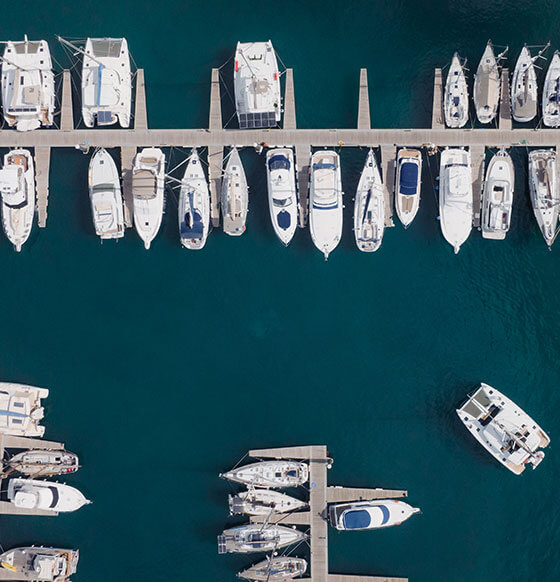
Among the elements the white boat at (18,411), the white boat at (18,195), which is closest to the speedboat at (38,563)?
the white boat at (18,411)

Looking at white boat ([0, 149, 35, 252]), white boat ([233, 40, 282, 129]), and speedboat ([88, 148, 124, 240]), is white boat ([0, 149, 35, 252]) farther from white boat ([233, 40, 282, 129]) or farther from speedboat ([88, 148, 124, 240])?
white boat ([233, 40, 282, 129])

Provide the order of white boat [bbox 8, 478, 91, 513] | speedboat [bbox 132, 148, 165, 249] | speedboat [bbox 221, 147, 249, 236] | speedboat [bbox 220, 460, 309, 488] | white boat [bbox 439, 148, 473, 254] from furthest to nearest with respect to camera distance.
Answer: speedboat [bbox 220, 460, 309, 488], speedboat [bbox 221, 147, 249, 236], speedboat [bbox 132, 148, 165, 249], white boat [bbox 439, 148, 473, 254], white boat [bbox 8, 478, 91, 513]

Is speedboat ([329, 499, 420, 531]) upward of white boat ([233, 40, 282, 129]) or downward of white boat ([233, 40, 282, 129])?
downward

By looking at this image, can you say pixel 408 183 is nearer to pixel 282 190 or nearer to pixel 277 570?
pixel 282 190

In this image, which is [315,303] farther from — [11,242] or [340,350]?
[11,242]

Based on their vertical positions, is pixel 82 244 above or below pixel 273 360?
above

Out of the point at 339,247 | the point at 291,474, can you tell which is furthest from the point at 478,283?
the point at 291,474

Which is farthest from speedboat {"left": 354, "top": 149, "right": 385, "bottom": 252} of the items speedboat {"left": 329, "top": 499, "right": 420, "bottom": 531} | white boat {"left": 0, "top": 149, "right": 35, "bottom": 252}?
white boat {"left": 0, "top": 149, "right": 35, "bottom": 252}
